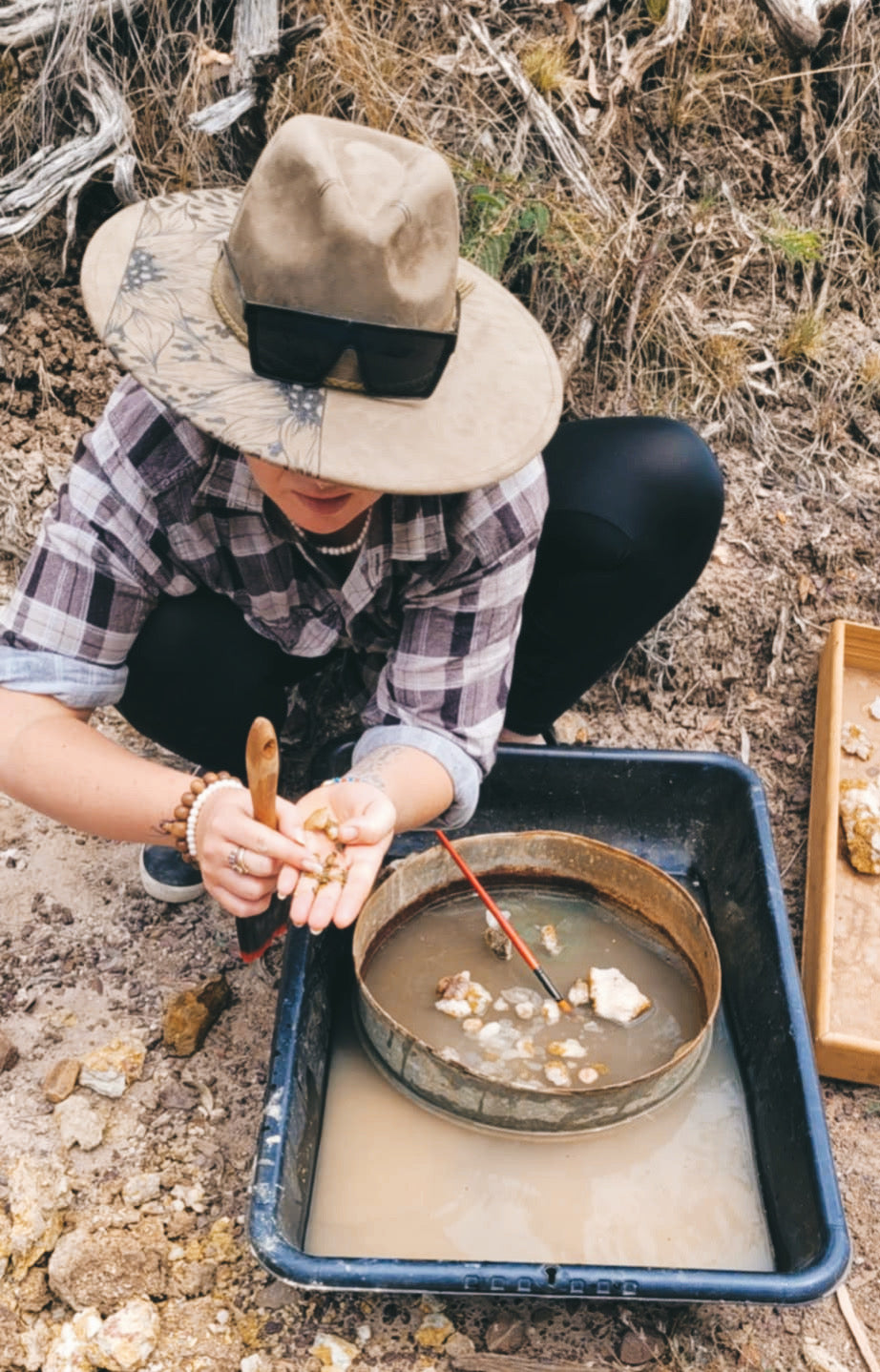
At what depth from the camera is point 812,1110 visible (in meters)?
1.29

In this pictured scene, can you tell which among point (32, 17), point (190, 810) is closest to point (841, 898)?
point (190, 810)

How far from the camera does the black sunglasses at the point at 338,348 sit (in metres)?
0.94

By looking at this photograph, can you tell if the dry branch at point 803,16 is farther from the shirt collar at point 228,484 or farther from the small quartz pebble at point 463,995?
the small quartz pebble at point 463,995

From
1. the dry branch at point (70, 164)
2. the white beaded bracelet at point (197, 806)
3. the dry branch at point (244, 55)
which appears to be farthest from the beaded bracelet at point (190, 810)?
the dry branch at point (244, 55)

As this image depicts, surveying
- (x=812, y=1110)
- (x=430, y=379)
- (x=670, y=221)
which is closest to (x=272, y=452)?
(x=430, y=379)

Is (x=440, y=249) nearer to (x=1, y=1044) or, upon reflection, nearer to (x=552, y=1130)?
(x=552, y=1130)

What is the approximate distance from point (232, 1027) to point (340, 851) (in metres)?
0.55

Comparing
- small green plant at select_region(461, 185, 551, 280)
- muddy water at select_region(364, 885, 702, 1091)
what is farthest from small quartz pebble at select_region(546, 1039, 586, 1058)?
small green plant at select_region(461, 185, 551, 280)

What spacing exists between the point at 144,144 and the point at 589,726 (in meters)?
1.54

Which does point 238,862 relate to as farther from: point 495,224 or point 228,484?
point 495,224

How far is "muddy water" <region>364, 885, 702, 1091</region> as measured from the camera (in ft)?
4.87

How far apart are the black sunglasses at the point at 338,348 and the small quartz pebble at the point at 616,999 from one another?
2.98 feet

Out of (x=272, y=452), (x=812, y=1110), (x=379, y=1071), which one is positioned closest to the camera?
(x=272, y=452)

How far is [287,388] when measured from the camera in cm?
99
